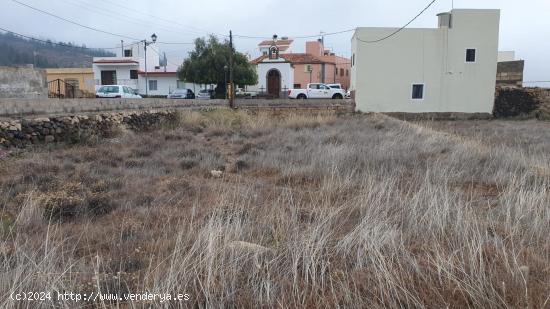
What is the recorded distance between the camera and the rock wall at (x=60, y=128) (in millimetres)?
10453

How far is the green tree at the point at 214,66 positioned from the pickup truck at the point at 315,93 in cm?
607

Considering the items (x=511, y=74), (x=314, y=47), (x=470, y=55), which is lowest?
(x=511, y=74)

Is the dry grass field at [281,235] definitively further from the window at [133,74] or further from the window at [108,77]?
the window at [108,77]

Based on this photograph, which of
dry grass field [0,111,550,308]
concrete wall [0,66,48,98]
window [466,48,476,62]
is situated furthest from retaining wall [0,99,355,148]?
window [466,48,476,62]

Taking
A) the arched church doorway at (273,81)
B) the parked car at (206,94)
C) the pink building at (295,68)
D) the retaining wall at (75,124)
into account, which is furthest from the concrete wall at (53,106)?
the arched church doorway at (273,81)

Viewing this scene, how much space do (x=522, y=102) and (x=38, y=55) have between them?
64780 millimetres

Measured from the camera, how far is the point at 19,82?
2195cm

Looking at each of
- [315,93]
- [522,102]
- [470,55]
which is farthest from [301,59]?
[470,55]

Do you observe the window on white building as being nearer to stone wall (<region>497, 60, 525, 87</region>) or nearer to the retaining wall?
the retaining wall

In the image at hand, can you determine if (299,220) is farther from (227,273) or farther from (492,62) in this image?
(492,62)

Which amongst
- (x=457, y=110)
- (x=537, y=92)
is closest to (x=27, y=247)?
(x=457, y=110)

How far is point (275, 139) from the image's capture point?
13.8m

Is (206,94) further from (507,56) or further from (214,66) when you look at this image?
(507,56)

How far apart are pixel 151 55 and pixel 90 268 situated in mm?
55772
